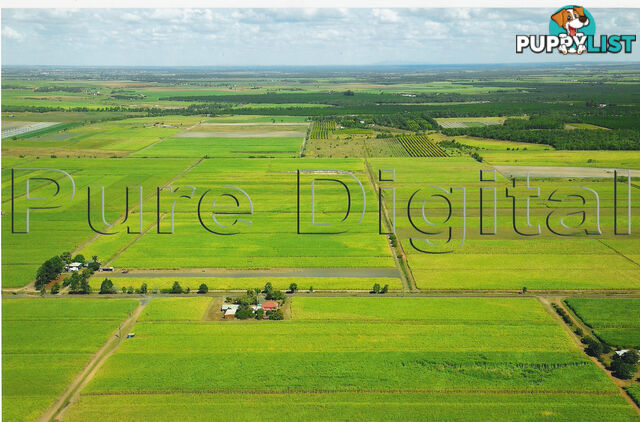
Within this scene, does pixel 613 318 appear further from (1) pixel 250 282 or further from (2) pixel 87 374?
(2) pixel 87 374

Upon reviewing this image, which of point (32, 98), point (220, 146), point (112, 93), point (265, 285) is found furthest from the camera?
point (112, 93)

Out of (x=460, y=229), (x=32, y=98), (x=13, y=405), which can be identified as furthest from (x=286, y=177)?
(x=32, y=98)

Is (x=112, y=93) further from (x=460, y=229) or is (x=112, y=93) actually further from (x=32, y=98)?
(x=460, y=229)

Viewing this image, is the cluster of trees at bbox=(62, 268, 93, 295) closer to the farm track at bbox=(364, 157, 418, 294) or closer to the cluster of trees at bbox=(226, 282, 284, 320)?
the cluster of trees at bbox=(226, 282, 284, 320)

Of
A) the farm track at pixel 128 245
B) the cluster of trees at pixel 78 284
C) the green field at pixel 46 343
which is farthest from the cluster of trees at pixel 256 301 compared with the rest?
the farm track at pixel 128 245

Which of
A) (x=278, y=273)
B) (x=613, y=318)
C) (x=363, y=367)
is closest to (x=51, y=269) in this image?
(x=278, y=273)

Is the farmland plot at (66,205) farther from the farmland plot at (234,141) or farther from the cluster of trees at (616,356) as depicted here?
the cluster of trees at (616,356)

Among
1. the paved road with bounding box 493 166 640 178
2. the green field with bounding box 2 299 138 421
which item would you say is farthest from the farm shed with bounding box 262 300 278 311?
the paved road with bounding box 493 166 640 178
